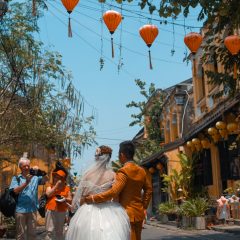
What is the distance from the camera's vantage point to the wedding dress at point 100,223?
5238 millimetres

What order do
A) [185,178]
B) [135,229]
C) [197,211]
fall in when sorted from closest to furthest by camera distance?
[135,229]
[197,211]
[185,178]

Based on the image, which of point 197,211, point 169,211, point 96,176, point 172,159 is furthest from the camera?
A: point 172,159

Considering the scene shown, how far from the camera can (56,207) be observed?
25.7ft

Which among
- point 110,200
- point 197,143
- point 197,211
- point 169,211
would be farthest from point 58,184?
point 169,211

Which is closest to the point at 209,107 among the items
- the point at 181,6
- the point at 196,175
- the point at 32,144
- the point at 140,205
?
the point at 196,175

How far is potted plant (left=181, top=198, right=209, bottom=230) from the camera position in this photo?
54.9 ft

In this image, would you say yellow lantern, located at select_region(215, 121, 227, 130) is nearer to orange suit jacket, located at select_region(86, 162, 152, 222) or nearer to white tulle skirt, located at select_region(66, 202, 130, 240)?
orange suit jacket, located at select_region(86, 162, 152, 222)

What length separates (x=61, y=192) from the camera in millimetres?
8008

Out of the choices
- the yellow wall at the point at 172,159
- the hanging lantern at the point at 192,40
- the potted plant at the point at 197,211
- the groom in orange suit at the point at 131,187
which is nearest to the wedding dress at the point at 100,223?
the groom in orange suit at the point at 131,187

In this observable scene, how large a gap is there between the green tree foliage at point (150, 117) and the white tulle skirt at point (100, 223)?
26878mm

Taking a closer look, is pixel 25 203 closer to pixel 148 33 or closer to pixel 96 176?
pixel 96 176

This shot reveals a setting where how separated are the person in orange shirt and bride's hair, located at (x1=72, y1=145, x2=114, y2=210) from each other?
214cm

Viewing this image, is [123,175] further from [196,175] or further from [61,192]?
[196,175]

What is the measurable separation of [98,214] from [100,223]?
12 centimetres
